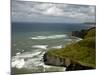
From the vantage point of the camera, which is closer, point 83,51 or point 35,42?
point 35,42

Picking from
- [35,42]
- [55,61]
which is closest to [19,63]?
[35,42]

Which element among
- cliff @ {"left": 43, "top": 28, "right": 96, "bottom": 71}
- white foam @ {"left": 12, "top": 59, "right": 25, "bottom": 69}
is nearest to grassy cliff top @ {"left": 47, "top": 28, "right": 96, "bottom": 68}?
cliff @ {"left": 43, "top": 28, "right": 96, "bottom": 71}

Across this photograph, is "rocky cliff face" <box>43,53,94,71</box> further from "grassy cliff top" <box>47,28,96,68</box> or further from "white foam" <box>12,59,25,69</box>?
"white foam" <box>12,59,25,69</box>

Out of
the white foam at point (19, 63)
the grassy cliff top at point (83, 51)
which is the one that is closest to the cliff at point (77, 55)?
the grassy cliff top at point (83, 51)

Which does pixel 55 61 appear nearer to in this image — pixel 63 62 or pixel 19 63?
pixel 63 62

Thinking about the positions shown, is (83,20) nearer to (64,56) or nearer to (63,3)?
(63,3)

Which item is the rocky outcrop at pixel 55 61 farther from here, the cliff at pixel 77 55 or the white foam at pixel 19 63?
the white foam at pixel 19 63
